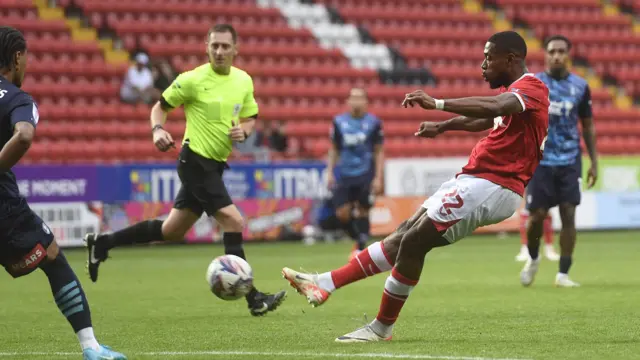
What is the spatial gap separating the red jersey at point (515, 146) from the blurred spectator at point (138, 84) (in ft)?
49.8

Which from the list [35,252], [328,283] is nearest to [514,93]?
[328,283]

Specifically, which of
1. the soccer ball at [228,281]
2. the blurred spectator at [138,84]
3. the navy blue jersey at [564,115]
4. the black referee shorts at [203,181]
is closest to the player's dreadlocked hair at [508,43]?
the soccer ball at [228,281]

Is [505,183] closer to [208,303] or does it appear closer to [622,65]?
[208,303]

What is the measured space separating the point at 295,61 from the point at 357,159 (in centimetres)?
1010

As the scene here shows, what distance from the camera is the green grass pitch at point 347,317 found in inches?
252

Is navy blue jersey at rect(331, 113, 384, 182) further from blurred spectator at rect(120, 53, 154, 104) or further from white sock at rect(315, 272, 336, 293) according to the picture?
white sock at rect(315, 272, 336, 293)

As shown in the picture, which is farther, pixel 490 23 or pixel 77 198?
pixel 490 23

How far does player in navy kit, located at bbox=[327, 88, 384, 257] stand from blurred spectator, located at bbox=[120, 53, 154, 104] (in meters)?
7.31

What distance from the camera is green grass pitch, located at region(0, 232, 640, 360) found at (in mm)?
6398

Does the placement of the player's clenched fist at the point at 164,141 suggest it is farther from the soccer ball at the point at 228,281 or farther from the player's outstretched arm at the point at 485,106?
the player's outstretched arm at the point at 485,106

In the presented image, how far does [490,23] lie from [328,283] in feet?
68.9

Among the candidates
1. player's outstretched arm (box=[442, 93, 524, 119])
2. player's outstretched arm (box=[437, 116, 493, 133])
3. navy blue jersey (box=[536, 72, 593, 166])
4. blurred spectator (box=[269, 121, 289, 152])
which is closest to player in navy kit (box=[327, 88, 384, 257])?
navy blue jersey (box=[536, 72, 593, 166])

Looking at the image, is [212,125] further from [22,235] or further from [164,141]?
[22,235]

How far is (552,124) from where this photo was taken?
10.9 meters
